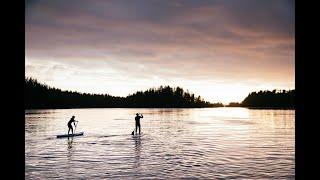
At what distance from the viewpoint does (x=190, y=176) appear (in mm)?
14625

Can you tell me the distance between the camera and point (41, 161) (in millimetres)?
18469
